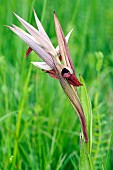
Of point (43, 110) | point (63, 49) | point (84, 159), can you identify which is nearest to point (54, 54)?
point (63, 49)

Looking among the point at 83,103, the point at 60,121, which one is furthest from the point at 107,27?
the point at 83,103

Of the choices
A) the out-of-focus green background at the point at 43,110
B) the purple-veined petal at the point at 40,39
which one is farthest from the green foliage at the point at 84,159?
the purple-veined petal at the point at 40,39

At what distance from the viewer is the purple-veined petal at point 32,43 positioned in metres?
0.91

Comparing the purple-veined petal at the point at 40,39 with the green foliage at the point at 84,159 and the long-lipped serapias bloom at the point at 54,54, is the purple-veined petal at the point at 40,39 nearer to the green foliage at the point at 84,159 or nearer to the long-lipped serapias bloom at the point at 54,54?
the long-lipped serapias bloom at the point at 54,54

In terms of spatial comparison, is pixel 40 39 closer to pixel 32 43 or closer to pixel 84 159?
pixel 32 43

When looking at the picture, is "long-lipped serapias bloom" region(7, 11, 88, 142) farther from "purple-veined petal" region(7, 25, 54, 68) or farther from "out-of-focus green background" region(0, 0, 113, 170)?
"out-of-focus green background" region(0, 0, 113, 170)

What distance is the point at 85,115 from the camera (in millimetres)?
979

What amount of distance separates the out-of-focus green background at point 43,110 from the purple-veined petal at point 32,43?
0.95 feet

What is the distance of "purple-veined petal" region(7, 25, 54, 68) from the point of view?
91cm

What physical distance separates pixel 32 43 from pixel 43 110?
90 centimetres

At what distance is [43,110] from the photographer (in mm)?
1798

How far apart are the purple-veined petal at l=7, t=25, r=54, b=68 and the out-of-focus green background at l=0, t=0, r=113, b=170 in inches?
11.4

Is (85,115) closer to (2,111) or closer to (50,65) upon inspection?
(50,65)

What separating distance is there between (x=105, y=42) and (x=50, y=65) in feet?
5.76
